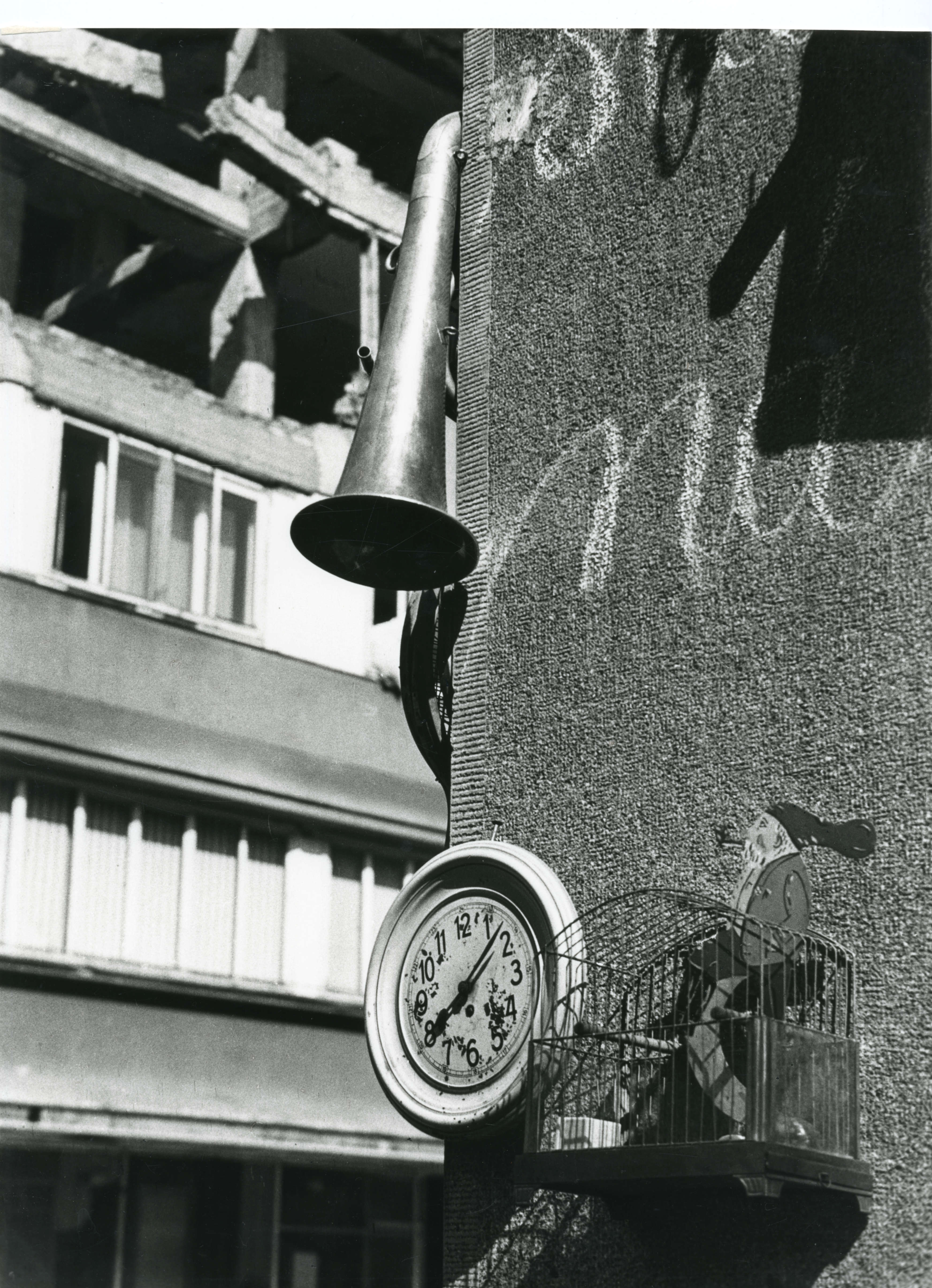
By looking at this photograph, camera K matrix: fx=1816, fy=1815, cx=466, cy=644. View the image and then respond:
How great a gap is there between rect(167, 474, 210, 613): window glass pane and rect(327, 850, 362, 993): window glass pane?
3.09 metres

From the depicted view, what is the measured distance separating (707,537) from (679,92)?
89.6 inches

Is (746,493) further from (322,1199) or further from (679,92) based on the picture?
(322,1199)

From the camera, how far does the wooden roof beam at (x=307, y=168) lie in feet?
66.8

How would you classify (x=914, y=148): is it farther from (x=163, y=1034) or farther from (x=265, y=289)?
(x=265, y=289)

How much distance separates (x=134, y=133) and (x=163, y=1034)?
415 inches

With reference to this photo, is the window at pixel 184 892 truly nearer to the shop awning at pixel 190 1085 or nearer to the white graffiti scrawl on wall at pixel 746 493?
the shop awning at pixel 190 1085

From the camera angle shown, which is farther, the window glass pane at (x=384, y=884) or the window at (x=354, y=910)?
the window glass pane at (x=384, y=884)

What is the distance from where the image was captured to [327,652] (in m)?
19.7

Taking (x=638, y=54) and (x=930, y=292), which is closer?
(x=930, y=292)

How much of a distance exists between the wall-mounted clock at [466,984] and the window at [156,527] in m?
10.3

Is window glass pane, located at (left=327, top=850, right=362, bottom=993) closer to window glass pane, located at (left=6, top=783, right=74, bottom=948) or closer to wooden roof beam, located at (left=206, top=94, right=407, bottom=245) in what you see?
window glass pane, located at (left=6, top=783, right=74, bottom=948)

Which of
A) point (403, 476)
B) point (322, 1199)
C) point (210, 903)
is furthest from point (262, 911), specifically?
point (403, 476)

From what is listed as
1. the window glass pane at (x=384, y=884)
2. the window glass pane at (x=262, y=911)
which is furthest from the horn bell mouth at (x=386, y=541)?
the window glass pane at (x=384, y=884)

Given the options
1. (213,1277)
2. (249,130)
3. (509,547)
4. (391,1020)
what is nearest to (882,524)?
(509,547)
